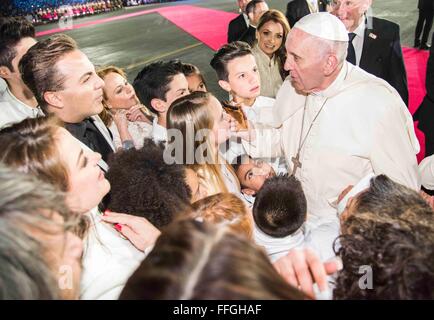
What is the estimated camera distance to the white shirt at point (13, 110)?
117 inches

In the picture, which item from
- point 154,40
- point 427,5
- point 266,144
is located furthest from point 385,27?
point 154,40

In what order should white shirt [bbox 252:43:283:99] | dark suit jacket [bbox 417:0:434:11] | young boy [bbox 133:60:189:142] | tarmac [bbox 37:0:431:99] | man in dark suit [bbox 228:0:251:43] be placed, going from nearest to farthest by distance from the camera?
young boy [bbox 133:60:189:142] → white shirt [bbox 252:43:283:99] → man in dark suit [bbox 228:0:251:43] → dark suit jacket [bbox 417:0:434:11] → tarmac [bbox 37:0:431:99]

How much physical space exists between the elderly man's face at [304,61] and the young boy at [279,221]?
0.86m

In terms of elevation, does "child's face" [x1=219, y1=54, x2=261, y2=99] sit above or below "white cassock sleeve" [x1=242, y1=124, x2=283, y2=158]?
above

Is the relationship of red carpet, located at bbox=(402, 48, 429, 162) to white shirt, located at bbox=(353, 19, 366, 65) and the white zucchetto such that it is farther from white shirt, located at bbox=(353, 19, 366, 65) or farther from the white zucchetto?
the white zucchetto

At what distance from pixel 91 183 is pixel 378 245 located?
4.23 ft

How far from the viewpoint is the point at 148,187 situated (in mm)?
1879

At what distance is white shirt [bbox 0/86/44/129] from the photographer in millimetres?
2963

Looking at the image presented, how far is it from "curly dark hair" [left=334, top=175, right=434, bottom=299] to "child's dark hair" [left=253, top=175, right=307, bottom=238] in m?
0.34

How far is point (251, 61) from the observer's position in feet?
11.7

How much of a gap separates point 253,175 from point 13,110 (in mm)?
2106

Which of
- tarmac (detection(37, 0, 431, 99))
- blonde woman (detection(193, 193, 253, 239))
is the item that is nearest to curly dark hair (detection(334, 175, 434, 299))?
blonde woman (detection(193, 193, 253, 239))

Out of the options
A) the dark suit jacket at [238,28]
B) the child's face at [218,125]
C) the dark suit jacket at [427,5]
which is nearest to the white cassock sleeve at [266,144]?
the child's face at [218,125]
